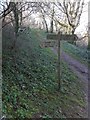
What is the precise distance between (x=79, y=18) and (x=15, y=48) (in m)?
15.3

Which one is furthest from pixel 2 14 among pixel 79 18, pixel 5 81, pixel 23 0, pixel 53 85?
pixel 79 18

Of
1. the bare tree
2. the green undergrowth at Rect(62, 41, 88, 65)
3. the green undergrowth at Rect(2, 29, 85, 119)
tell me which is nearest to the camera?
the green undergrowth at Rect(2, 29, 85, 119)

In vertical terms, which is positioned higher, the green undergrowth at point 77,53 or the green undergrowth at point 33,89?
the green undergrowth at point 77,53

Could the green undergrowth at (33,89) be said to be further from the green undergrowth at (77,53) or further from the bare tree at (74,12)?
the bare tree at (74,12)

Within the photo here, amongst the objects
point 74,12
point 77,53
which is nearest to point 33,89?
point 77,53

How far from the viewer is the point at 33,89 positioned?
822cm

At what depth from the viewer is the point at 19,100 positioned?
22.9 ft

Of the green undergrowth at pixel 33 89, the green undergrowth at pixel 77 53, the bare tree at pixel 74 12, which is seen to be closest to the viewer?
the green undergrowth at pixel 33 89

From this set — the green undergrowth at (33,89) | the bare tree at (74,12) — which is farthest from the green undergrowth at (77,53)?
the green undergrowth at (33,89)

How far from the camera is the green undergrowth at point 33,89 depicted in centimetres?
681

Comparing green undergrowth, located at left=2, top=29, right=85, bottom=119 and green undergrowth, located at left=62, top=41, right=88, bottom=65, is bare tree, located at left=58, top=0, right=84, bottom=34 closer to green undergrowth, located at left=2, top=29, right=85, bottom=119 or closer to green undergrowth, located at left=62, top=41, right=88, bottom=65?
green undergrowth, located at left=62, top=41, right=88, bottom=65

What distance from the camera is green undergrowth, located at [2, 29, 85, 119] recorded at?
6.81m

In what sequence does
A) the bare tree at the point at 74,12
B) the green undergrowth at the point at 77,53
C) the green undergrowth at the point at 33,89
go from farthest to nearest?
the bare tree at the point at 74,12 < the green undergrowth at the point at 77,53 < the green undergrowth at the point at 33,89

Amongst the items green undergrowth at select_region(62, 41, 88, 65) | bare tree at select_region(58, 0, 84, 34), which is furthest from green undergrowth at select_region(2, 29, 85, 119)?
bare tree at select_region(58, 0, 84, 34)
